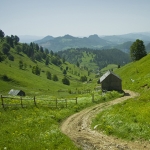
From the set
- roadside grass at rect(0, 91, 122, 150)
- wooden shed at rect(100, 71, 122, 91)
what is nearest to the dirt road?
roadside grass at rect(0, 91, 122, 150)

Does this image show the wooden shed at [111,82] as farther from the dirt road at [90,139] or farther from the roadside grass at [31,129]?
the dirt road at [90,139]

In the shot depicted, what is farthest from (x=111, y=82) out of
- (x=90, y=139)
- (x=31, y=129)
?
(x=31, y=129)

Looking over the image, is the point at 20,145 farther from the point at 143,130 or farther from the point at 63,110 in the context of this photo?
the point at 63,110

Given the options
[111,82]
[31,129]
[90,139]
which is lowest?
[90,139]

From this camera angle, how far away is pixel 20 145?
818 inches

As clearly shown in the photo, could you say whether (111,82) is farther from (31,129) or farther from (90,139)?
(31,129)

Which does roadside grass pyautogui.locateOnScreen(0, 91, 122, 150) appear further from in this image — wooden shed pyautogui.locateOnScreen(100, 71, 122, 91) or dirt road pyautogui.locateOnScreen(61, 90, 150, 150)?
wooden shed pyautogui.locateOnScreen(100, 71, 122, 91)

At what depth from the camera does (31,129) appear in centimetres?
2597

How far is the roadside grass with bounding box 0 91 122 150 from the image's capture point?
21.2m

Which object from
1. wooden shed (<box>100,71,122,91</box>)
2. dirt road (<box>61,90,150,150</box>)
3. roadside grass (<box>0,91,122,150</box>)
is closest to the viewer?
roadside grass (<box>0,91,122,150</box>)

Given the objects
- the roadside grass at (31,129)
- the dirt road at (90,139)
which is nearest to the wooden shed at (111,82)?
the roadside grass at (31,129)

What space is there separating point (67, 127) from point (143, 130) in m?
10.8

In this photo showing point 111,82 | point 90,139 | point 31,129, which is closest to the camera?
point 90,139

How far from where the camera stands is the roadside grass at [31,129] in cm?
2125
